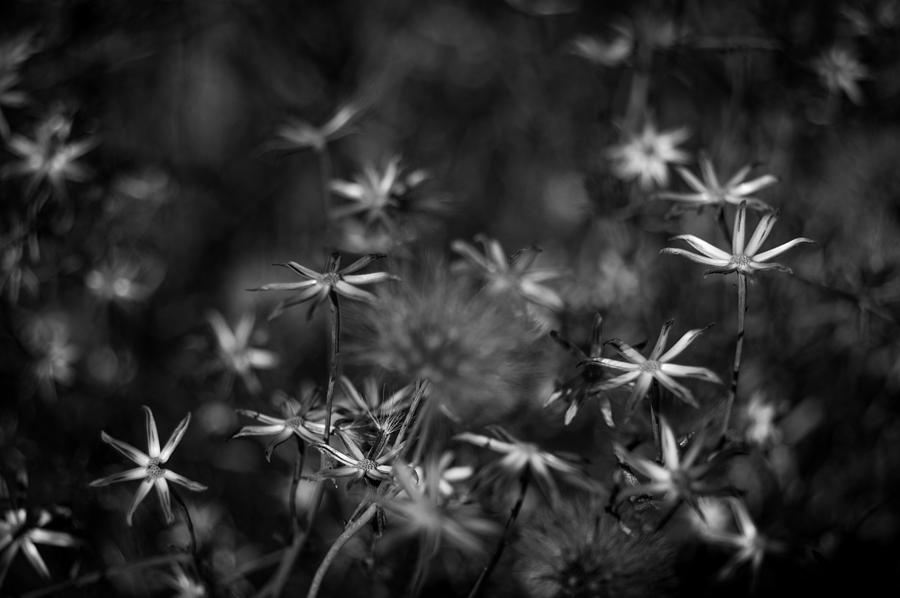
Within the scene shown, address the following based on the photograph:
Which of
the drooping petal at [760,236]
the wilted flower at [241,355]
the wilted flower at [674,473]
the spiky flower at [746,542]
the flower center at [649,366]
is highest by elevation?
the drooping petal at [760,236]

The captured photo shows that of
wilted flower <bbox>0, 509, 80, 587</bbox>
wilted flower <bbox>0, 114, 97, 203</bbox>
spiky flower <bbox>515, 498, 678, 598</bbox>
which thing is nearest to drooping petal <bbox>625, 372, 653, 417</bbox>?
spiky flower <bbox>515, 498, 678, 598</bbox>

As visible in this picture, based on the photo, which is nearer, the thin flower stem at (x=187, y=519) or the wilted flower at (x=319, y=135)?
the thin flower stem at (x=187, y=519)

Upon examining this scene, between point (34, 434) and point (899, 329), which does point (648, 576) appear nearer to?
point (899, 329)

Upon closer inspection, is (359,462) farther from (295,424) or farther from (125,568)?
(125,568)

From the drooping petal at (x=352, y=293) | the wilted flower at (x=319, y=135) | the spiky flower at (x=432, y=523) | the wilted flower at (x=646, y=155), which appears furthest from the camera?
the wilted flower at (x=646, y=155)

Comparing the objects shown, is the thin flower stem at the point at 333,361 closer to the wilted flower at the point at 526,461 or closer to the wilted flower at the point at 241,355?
the wilted flower at the point at 526,461

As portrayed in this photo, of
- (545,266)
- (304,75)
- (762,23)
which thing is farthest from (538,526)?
(304,75)

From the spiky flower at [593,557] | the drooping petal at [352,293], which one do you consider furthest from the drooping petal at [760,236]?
the drooping petal at [352,293]
